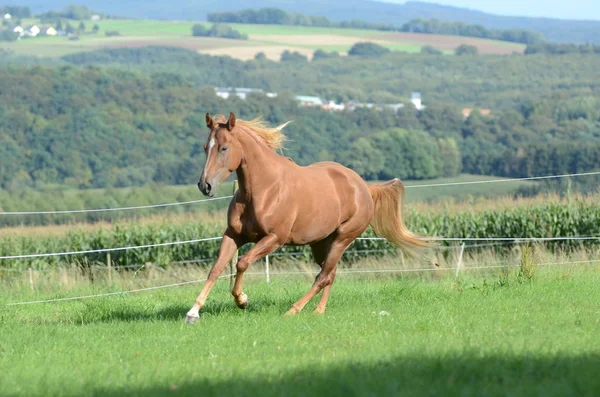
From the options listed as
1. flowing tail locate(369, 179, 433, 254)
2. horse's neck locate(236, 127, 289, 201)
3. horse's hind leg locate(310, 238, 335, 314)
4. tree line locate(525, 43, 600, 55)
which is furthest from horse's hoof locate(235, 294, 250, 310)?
tree line locate(525, 43, 600, 55)

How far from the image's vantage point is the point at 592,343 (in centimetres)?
770

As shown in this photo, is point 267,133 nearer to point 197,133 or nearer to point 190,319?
point 190,319

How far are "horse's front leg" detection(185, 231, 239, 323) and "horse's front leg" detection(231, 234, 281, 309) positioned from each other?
15cm

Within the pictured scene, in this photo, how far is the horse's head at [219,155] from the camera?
32.1 feet

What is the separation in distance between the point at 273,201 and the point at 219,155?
0.76 m

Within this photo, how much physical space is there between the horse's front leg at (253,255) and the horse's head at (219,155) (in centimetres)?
71

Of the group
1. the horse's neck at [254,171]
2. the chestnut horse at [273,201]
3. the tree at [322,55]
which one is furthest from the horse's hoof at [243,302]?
the tree at [322,55]

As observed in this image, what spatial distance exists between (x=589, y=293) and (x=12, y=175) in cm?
7873

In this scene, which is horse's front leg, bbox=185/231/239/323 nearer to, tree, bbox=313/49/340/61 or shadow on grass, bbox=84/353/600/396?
shadow on grass, bbox=84/353/600/396

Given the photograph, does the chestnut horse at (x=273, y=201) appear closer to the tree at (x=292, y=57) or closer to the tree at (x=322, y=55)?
the tree at (x=292, y=57)

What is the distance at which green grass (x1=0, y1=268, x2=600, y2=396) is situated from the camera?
648cm

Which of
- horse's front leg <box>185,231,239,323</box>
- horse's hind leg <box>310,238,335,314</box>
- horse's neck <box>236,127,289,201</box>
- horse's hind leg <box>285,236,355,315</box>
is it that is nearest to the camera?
horse's front leg <box>185,231,239,323</box>

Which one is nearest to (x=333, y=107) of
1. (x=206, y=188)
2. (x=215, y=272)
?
Result: (x=215, y=272)

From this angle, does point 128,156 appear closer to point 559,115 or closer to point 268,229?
point 559,115
